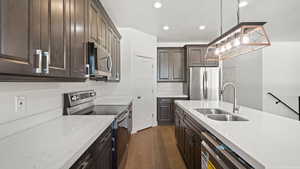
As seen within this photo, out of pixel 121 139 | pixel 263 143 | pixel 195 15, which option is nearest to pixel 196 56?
pixel 195 15

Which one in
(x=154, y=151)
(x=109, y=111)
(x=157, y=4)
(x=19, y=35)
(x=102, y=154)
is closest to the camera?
(x=19, y=35)

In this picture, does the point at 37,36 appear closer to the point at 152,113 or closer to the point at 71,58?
the point at 71,58

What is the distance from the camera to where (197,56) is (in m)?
5.62

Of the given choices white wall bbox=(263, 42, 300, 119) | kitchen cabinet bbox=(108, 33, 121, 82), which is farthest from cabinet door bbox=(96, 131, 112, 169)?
white wall bbox=(263, 42, 300, 119)

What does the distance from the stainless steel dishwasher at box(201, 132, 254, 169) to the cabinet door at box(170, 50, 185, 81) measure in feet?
14.2

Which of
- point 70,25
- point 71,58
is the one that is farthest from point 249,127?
point 70,25

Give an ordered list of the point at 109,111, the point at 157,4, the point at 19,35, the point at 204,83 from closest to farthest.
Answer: the point at 19,35, the point at 109,111, the point at 157,4, the point at 204,83

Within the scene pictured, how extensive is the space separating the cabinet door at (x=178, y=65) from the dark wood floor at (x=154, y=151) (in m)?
1.88

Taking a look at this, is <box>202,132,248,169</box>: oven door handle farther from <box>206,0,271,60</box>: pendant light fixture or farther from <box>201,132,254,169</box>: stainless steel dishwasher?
<box>206,0,271,60</box>: pendant light fixture

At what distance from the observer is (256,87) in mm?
6059

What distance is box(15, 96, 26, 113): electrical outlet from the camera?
1310 millimetres

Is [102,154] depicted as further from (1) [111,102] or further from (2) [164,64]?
(2) [164,64]

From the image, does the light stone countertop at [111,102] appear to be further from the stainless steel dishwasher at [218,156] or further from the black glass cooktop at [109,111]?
the stainless steel dishwasher at [218,156]

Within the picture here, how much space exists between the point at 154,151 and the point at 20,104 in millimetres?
2627
